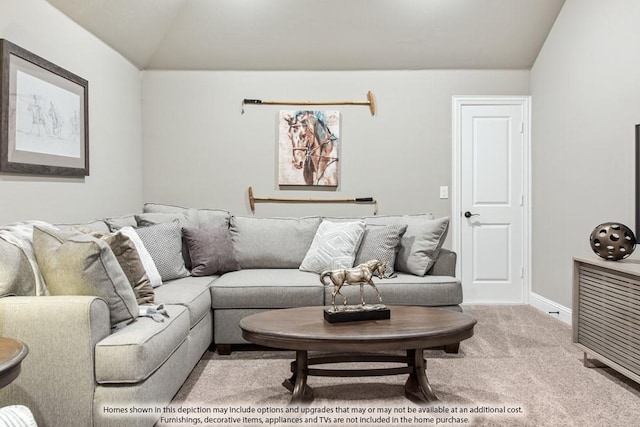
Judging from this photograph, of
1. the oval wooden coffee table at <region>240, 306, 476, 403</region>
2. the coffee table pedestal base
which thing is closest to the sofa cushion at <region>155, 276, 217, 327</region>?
the oval wooden coffee table at <region>240, 306, 476, 403</region>

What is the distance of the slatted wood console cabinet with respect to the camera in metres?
2.82

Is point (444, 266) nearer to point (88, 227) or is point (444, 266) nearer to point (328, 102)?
point (328, 102)

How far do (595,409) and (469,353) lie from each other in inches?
39.5

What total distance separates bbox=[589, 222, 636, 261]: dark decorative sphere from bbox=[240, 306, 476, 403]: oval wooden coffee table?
1022 mm

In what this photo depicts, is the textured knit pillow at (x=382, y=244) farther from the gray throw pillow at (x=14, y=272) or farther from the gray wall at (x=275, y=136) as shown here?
the gray throw pillow at (x=14, y=272)

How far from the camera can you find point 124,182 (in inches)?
184

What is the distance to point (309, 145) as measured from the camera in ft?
16.7

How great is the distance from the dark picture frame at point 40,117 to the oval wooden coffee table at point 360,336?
1.59 metres

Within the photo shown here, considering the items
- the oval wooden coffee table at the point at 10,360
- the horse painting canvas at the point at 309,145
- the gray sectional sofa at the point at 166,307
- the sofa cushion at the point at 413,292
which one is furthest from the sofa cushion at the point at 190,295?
the horse painting canvas at the point at 309,145

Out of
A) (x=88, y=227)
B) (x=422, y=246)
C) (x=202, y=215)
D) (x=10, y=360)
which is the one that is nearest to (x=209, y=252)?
(x=202, y=215)

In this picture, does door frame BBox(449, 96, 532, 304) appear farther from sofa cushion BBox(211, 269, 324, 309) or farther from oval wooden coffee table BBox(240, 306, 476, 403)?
oval wooden coffee table BBox(240, 306, 476, 403)

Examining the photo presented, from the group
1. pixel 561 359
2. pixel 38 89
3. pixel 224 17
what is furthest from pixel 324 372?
pixel 224 17

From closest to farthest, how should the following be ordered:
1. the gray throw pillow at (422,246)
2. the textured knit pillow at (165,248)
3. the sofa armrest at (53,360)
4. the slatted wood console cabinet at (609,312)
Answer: the sofa armrest at (53,360), the slatted wood console cabinet at (609,312), the textured knit pillow at (165,248), the gray throw pillow at (422,246)

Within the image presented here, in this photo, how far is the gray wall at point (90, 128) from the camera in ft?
10.0
